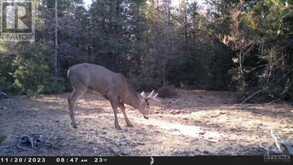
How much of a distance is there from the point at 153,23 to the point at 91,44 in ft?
9.08

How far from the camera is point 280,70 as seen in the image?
14.7 metres

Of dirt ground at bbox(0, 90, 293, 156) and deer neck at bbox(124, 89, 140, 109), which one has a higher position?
deer neck at bbox(124, 89, 140, 109)

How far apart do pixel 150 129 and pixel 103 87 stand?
1323mm

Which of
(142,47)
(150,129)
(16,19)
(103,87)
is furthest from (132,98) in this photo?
(16,19)

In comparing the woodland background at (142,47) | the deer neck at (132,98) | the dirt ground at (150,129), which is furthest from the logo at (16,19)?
the deer neck at (132,98)

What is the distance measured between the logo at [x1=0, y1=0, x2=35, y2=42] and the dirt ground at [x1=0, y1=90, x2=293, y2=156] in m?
4.12

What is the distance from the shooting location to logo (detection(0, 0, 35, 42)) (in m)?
17.0

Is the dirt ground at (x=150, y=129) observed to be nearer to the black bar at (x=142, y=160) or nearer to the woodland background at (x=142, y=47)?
the black bar at (x=142, y=160)

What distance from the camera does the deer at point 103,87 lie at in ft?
30.2

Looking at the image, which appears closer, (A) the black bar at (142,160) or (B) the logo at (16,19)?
(A) the black bar at (142,160)

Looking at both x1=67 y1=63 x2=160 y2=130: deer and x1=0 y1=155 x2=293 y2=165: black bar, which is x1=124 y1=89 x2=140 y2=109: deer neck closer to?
x1=67 y1=63 x2=160 y2=130: deer

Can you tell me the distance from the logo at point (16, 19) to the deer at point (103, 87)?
340 inches

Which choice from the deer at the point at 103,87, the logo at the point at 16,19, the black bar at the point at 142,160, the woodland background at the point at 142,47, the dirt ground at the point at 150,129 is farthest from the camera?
the logo at the point at 16,19

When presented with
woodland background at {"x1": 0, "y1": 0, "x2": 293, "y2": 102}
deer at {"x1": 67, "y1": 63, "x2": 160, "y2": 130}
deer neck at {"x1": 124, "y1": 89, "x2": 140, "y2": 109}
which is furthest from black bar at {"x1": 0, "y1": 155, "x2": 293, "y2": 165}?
woodland background at {"x1": 0, "y1": 0, "x2": 293, "y2": 102}
